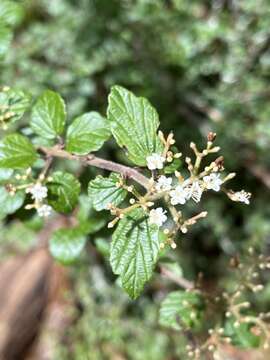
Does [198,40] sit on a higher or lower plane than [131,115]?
lower

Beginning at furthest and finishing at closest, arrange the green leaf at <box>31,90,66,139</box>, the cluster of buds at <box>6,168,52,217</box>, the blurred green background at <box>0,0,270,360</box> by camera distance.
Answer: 1. the blurred green background at <box>0,0,270,360</box>
2. the green leaf at <box>31,90,66,139</box>
3. the cluster of buds at <box>6,168,52,217</box>

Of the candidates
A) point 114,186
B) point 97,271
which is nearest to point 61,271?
point 97,271

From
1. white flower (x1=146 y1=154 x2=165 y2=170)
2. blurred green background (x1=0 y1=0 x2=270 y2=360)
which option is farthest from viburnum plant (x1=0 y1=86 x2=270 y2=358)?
blurred green background (x1=0 y1=0 x2=270 y2=360)

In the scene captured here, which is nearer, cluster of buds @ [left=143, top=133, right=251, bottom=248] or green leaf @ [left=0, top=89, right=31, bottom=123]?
cluster of buds @ [left=143, top=133, right=251, bottom=248]

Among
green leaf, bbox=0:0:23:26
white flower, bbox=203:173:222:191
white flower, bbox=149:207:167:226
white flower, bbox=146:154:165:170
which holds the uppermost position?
green leaf, bbox=0:0:23:26

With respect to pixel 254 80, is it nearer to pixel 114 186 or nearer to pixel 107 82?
pixel 107 82

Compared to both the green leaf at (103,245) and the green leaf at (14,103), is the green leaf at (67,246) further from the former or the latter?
the green leaf at (14,103)

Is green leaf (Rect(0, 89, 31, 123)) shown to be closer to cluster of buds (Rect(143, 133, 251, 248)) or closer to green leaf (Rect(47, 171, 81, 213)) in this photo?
green leaf (Rect(47, 171, 81, 213))

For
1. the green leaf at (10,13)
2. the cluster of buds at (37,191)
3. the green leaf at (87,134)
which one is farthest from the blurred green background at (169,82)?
the cluster of buds at (37,191)
